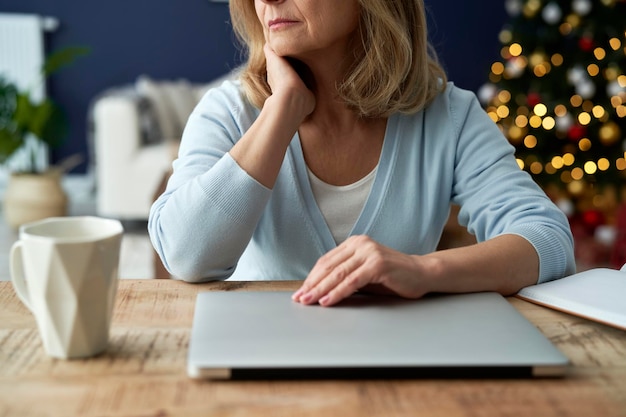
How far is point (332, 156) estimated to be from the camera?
127cm

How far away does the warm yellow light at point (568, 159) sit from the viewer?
3.95 m

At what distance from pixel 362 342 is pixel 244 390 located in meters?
0.12

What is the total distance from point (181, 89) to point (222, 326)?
4.18 metres

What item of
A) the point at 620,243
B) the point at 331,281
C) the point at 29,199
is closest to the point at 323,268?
the point at 331,281

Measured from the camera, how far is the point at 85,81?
17.5 feet

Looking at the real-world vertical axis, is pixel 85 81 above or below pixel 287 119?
below

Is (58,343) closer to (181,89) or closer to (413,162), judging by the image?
(413,162)

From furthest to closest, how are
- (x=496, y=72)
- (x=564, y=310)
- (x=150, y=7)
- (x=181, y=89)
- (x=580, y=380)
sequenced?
(x=150, y=7)
(x=181, y=89)
(x=496, y=72)
(x=564, y=310)
(x=580, y=380)

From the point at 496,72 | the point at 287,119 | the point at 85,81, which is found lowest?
the point at 85,81

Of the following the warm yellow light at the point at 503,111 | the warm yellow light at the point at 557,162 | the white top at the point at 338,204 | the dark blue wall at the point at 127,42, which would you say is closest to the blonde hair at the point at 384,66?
the white top at the point at 338,204

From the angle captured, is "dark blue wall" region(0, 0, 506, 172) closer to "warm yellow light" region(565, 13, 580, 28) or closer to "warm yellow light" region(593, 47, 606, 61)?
"warm yellow light" region(565, 13, 580, 28)

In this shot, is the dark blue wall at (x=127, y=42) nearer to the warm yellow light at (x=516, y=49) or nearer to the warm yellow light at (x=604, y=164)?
the warm yellow light at (x=516, y=49)

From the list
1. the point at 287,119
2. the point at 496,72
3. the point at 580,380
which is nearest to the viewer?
the point at 580,380

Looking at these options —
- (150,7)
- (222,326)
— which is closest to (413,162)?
(222,326)
